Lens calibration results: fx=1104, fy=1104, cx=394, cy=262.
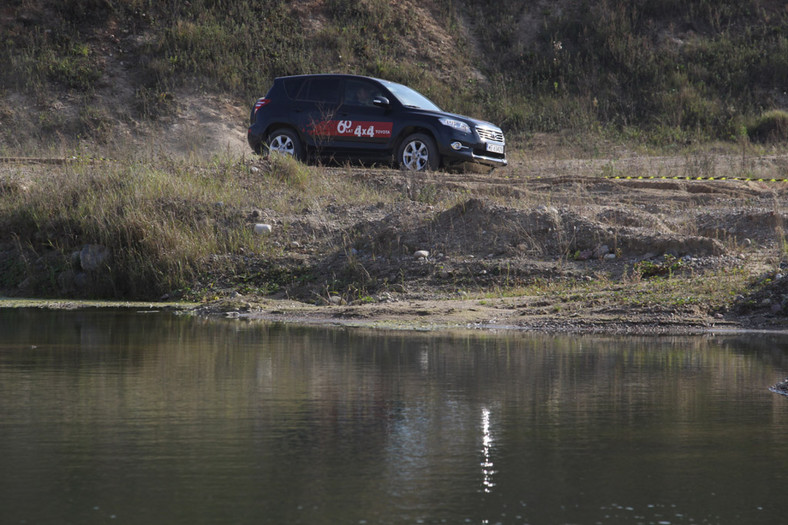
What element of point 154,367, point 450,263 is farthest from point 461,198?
point 154,367

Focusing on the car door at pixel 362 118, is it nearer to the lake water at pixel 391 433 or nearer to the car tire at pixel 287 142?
the car tire at pixel 287 142

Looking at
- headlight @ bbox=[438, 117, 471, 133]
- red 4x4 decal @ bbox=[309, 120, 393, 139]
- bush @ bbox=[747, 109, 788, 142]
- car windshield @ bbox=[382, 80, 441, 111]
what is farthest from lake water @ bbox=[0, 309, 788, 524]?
bush @ bbox=[747, 109, 788, 142]

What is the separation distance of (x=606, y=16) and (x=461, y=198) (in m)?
23.1

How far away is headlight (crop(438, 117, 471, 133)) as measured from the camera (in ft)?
64.3

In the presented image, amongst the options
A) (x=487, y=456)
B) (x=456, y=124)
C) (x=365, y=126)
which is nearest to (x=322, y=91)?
(x=365, y=126)

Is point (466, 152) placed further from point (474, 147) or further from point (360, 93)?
point (360, 93)

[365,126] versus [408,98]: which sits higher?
[408,98]

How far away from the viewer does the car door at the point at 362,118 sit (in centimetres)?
2019

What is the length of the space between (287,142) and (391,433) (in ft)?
51.3

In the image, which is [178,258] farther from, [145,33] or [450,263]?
[145,33]

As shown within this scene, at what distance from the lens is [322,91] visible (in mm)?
21047

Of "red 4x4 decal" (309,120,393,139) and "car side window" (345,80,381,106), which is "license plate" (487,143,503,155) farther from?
"car side window" (345,80,381,106)

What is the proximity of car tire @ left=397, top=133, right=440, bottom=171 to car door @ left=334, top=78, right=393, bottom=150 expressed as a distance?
0.37m

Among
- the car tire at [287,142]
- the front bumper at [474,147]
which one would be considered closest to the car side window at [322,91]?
the car tire at [287,142]
